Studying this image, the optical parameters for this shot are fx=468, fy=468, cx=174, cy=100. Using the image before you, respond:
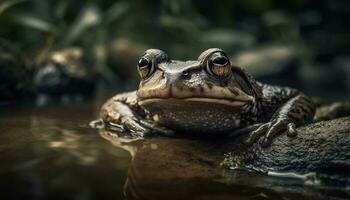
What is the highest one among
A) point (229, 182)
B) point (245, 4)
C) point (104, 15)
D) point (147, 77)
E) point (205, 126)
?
point (245, 4)

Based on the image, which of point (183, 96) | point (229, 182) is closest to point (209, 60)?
point (183, 96)

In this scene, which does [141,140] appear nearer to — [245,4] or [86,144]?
[86,144]

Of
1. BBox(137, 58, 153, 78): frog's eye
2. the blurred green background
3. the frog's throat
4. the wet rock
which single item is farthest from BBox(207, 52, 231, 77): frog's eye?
the blurred green background

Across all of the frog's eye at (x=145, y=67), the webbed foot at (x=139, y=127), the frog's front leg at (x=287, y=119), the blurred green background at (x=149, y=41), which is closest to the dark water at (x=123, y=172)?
the webbed foot at (x=139, y=127)

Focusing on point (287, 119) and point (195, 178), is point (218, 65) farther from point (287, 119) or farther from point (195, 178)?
point (195, 178)

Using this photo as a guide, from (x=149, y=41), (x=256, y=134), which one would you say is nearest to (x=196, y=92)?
(x=256, y=134)

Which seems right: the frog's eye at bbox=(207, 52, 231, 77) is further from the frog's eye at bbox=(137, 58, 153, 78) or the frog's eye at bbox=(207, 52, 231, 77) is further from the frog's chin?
the frog's eye at bbox=(137, 58, 153, 78)

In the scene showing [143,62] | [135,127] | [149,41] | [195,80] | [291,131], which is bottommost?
[135,127]
